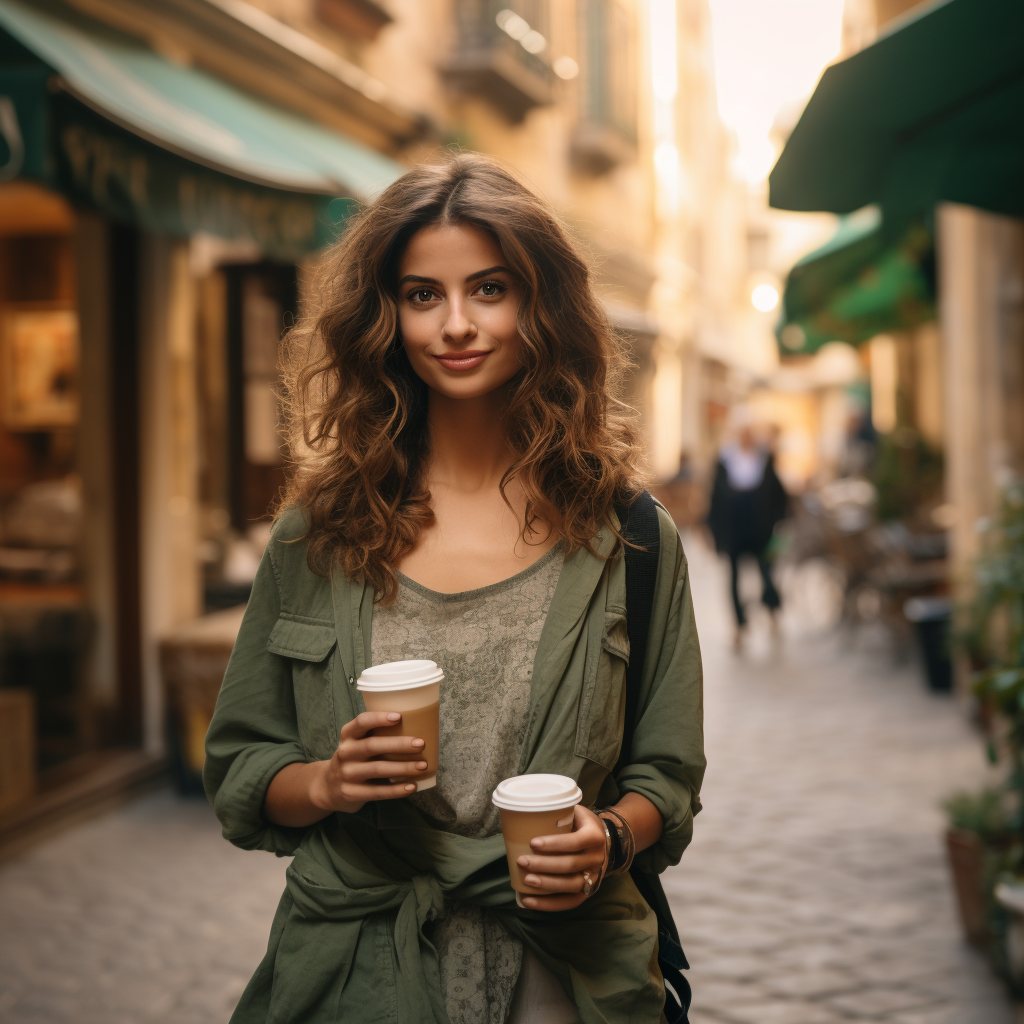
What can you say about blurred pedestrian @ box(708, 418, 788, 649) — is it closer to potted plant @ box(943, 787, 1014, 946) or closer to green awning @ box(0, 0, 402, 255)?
green awning @ box(0, 0, 402, 255)

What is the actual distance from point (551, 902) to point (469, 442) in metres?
0.72

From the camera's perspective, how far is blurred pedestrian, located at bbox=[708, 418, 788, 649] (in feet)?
34.4

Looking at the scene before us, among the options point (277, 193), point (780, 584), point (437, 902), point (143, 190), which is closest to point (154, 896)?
point (143, 190)

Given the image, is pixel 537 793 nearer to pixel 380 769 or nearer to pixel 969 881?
pixel 380 769

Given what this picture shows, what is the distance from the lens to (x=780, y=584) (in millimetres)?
14648

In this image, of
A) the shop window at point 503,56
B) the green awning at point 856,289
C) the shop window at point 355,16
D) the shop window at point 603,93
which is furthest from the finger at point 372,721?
the shop window at point 603,93

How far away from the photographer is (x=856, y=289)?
981cm

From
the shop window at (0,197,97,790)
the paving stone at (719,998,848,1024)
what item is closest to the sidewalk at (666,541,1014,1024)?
the paving stone at (719,998,848,1024)

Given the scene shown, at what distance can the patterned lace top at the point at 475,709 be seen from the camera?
1.58 m

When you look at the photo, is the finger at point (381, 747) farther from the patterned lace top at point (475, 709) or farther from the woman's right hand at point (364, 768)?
the patterned lace top at point (475, 709)

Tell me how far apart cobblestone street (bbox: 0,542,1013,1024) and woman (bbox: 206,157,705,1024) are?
2.33m

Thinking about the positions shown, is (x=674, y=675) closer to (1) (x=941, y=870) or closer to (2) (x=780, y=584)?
(1) (x=941, y=870)

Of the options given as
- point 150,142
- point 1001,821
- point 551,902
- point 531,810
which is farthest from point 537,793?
point 150,142

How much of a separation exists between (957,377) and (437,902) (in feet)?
23.7
